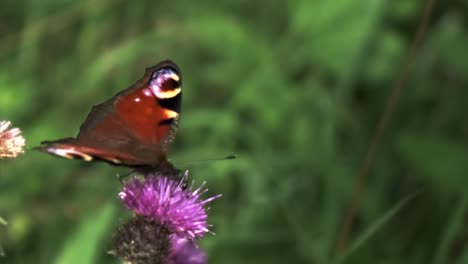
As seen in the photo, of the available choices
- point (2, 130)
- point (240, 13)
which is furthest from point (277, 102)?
point (2, 130)

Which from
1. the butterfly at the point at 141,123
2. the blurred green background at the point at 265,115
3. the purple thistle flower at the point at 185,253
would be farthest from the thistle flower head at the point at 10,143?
the blurred green background at the point at 265,115

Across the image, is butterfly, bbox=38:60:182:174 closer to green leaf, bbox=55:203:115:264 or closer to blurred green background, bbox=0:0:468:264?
green leaf, bbox=55:203:115:264

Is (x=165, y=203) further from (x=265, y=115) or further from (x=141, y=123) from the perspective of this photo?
(x=265, y=115)

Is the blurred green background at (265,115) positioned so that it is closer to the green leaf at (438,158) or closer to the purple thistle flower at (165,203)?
the green leaf at (438,158)

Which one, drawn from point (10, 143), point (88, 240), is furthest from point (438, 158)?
point (10, 143)

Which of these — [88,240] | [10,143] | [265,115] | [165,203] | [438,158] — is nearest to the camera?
[10,143]

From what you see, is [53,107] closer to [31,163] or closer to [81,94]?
[81,94]
